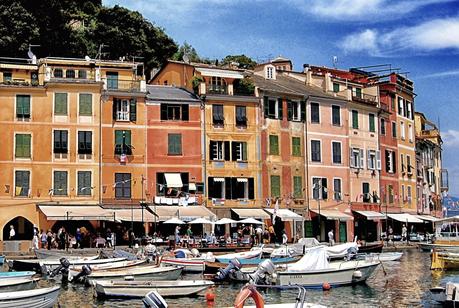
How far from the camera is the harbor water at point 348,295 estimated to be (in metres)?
28.6

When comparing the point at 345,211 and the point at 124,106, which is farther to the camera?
the point at 345,211

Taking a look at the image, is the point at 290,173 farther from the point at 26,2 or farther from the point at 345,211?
the point at 26,2

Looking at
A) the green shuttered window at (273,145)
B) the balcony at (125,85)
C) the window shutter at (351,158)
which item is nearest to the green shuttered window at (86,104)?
the balcony at (125,85)

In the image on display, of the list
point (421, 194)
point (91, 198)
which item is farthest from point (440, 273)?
point (421, 194)

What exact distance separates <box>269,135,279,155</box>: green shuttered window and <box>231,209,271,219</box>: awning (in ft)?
16.8

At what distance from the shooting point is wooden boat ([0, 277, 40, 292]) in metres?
27.2

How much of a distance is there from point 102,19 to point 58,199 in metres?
33.6

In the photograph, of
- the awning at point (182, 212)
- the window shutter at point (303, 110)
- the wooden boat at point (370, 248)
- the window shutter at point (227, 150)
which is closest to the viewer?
the wooden boat at point (370, 248)

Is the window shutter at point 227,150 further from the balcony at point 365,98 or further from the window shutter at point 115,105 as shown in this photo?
the balcony at point 365,98

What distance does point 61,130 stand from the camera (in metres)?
51.7

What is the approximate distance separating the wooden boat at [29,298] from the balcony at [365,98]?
149ft

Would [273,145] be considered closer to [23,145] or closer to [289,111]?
[289,111]

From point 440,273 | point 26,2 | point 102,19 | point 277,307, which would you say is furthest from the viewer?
point 102,19

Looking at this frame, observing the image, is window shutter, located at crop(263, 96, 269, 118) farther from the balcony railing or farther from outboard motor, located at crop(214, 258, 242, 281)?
outboard motor, located at crop(214, 258, 242, 281)
